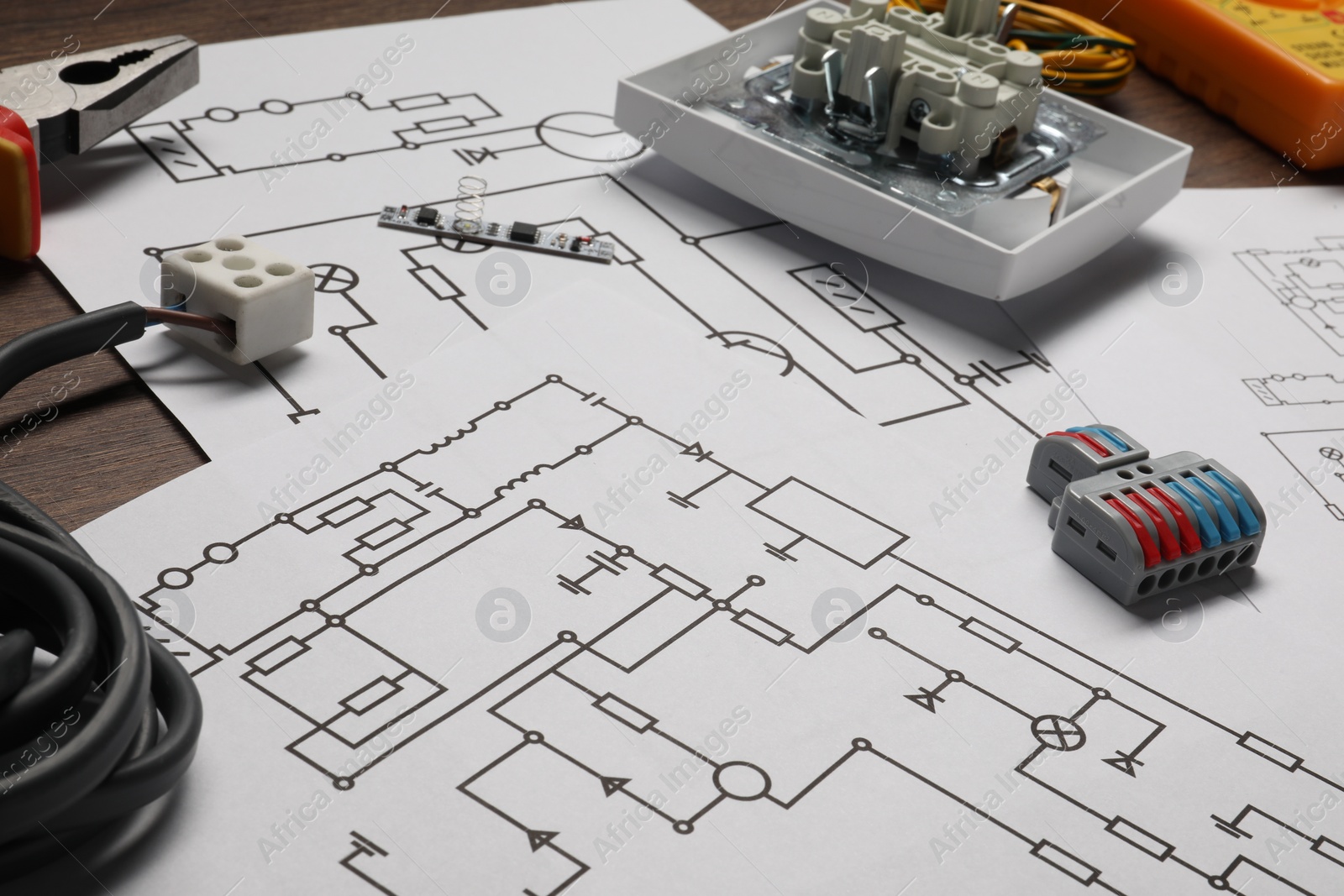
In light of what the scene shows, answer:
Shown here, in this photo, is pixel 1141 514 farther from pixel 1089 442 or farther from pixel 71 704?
pixel 71 704

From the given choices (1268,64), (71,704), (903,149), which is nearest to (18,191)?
(71,704)

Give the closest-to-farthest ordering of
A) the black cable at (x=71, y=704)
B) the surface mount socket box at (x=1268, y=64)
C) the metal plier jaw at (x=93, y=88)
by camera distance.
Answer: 1. the black cable at (x=71, y=704)
2. the metal plier jaw at (x=93, y=88)
3. the surface mount socket box at (x=1268, y=64)

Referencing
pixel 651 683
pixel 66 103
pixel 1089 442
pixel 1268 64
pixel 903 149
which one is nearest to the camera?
pixel 651 683

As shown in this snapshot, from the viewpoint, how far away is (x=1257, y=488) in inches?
34.0

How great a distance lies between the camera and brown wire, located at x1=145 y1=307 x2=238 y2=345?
2.65 feet

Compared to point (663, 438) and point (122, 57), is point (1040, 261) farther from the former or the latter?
point (122, 57)

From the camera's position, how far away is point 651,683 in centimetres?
66

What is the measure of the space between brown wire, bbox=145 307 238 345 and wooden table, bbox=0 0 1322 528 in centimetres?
4

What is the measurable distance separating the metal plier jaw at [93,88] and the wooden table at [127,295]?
0.12 metres

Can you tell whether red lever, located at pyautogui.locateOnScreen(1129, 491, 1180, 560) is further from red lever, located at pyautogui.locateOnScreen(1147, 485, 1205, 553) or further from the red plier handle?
the red plier handle

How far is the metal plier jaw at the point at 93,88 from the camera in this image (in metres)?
0.96

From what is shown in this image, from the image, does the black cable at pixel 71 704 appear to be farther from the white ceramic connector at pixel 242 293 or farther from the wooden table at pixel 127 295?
the white ceramic connector at pixel 242 293

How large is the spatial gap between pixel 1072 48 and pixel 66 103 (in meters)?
0.95

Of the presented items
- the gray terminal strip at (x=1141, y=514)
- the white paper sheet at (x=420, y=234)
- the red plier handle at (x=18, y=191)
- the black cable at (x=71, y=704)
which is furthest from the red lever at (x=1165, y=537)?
the red plier handle at (x=18, y=191)
